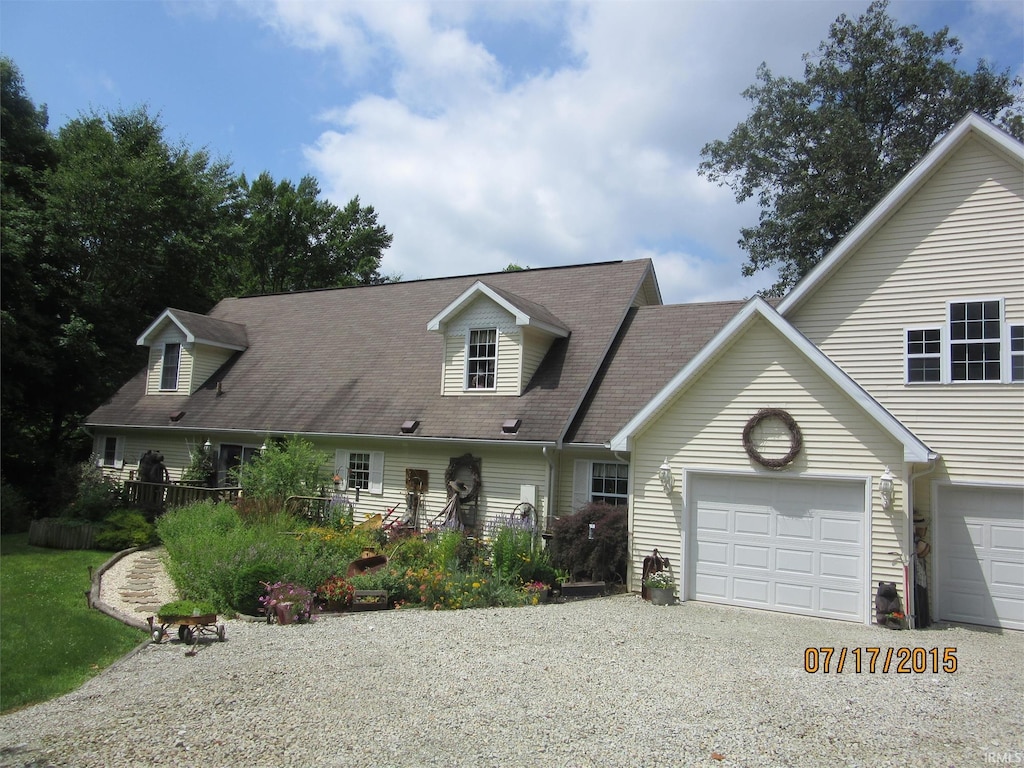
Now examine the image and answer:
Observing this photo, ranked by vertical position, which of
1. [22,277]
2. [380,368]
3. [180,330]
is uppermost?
[22,277]

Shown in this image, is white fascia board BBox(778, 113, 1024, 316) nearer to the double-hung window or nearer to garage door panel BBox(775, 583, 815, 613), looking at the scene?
the double-hung window

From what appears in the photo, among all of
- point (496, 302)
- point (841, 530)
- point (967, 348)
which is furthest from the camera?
point (496, 302)

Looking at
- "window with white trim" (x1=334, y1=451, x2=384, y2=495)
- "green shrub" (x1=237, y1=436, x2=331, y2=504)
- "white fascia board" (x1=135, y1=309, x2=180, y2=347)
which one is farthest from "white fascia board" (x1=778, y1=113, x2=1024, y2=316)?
"white fascia board" (x1=135, y1=309, x2=180, y2=347)

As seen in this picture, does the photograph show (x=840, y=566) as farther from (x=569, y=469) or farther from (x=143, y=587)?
(x=143, y=587)

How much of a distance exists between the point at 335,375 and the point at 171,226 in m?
15.5

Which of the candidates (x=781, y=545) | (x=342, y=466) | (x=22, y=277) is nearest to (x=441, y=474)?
(x=342, y=466)

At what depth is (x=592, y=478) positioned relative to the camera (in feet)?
49.7

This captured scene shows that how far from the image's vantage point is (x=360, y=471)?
18062 millimetres

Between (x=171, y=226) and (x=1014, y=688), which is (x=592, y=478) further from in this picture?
(x=171, y=226)

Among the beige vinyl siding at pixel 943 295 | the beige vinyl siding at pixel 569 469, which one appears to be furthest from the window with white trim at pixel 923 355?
the beige vinyl siding at pixel 569 469

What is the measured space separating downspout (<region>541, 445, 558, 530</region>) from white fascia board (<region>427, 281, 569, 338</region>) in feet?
10.8

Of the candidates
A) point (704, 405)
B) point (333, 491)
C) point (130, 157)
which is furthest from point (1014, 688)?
point (130, 157)

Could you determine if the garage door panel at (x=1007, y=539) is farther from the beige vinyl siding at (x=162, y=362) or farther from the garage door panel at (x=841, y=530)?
the beige vinyl siding at (x=162, y=362)

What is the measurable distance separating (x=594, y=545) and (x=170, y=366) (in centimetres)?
1701
